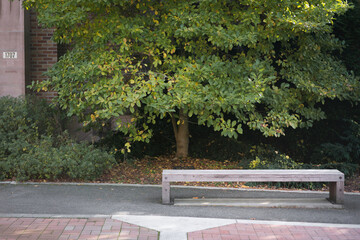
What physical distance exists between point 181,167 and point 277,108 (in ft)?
8.09

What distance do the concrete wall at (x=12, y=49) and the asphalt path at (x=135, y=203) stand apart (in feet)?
11.5

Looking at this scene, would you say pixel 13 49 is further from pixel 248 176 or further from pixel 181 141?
pixel 248 176

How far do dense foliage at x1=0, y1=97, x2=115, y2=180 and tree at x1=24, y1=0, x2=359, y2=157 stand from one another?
0.78 meters

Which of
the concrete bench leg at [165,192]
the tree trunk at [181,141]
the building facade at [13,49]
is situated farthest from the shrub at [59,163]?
the building facade at [13,49]

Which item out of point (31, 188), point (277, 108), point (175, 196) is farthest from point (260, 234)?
point (31, 188)

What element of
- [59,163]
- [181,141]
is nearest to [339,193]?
[181,141]

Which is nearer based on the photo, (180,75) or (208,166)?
(180,75)

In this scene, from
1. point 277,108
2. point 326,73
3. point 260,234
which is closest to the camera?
point 260,234

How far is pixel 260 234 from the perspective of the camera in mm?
5035

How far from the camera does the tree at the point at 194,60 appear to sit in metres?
7.06

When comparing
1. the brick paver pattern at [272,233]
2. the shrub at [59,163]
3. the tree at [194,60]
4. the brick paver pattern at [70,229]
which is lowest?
the brick paver pattern at [272,233]

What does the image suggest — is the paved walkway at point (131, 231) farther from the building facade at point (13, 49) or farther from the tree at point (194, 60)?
the building facade at point (13, 49)

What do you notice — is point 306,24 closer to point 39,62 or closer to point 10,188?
point 10,188

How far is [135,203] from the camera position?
632 centimetres
